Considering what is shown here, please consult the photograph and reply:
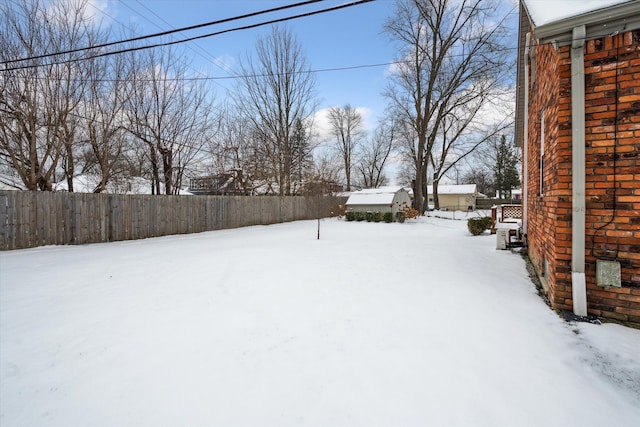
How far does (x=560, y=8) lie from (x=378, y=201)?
1568cm

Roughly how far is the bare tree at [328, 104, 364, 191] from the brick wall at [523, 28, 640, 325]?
33328mm

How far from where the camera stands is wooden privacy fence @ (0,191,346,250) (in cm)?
697

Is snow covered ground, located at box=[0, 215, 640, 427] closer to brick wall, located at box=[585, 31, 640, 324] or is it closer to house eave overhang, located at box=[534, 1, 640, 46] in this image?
brick wall, located at box=[585, 31, 640, 324]

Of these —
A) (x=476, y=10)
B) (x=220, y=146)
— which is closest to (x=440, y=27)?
(x=476, y=10)

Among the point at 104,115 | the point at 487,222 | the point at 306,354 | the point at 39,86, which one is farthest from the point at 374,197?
the point at 306,354

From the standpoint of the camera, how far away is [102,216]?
334 inches

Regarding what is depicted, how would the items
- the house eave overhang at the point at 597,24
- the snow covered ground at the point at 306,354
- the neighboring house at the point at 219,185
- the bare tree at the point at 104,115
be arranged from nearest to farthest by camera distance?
the snow covered ground at the point at 306,354 → the house eave overhang at the point at 597,24 → the bare tree at the point at 104,115 → the neighboring house at the point at 219,185

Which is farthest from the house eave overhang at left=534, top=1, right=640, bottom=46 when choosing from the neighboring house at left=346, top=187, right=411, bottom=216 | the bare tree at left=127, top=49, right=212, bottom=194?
the neighboring house at left=346, top=187, right=411, bottom=216

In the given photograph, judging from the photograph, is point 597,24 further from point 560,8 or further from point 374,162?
point 374,162

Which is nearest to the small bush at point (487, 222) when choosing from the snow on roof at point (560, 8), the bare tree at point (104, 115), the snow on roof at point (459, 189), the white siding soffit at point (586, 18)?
the snow on roof at point (560, 8)

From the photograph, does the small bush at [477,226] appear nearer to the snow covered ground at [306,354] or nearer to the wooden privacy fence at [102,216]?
the wooden privacy fence at [102,216]

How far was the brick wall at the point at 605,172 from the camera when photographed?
279 centimetres

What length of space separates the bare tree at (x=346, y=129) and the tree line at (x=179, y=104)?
937 cm

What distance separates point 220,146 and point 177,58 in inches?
→ 178
